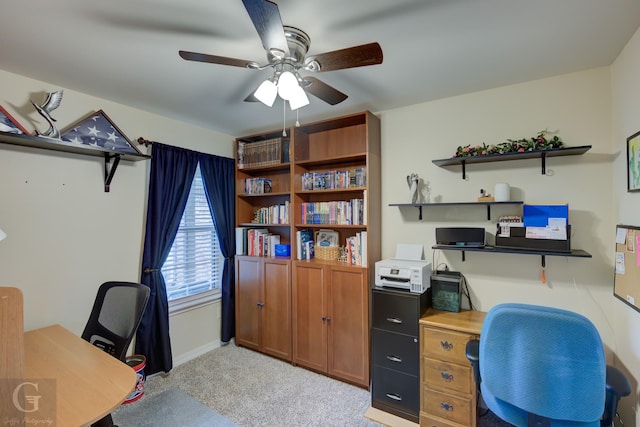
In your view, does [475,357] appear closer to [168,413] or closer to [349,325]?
[349,325]

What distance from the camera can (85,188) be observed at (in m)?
2.38

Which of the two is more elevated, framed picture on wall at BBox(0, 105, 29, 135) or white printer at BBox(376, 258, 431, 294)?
framed picture on wall at BBox(0, 105, 29, 135)

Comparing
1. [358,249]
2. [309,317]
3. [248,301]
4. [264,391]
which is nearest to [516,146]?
[358,249]

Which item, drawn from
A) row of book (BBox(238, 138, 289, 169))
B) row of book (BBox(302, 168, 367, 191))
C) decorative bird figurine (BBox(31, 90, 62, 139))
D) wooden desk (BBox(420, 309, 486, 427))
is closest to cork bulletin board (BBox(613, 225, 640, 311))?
wooden desk (BBox(420, 309, 486, 427))

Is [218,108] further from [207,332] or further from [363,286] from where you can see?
[207,332]

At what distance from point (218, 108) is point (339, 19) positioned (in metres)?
1.59

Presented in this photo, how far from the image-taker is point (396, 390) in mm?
2193

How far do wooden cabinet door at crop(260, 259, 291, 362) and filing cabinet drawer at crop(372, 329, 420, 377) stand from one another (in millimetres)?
1016

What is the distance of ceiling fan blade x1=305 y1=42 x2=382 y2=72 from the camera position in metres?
1.28

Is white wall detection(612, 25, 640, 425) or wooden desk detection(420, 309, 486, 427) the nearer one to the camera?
white wall detection(612, 25, 640, 425)

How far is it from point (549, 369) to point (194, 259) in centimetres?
311

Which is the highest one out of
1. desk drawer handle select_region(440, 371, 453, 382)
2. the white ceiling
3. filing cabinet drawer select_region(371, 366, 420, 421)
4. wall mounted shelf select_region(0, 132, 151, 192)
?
the white ceiling

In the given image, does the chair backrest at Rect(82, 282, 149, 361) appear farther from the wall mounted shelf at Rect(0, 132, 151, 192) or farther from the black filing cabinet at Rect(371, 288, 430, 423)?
the black filing cabinet at Rect(371, 288, 430, 423)

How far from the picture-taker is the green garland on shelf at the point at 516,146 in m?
2.02
